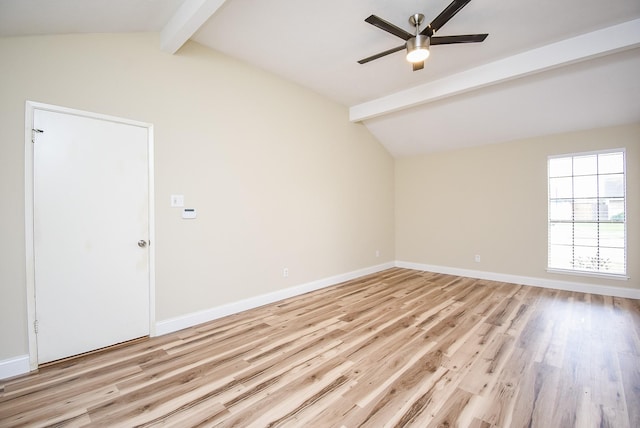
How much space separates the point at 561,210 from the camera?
457cm

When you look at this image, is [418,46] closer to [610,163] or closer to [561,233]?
[610,163]

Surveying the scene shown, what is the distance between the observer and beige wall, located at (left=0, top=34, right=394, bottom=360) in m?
2.17

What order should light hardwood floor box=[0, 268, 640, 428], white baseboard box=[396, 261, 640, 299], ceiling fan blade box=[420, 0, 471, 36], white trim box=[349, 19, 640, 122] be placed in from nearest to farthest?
light hardwood floor box=[0, 268, 640, 428]
ceiling fan blade box=[420, 0, 471, 36]
white trim box=[349, 19, 640, 122]
white baseboard box=[396, 261, 640, 299]

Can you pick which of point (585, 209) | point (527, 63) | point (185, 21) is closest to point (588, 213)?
point (585, 209)

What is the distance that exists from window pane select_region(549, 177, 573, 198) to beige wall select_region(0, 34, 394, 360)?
133 inches

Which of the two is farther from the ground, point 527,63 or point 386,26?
point 527,63

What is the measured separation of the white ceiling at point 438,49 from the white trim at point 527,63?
11 mm

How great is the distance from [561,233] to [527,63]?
117 inches

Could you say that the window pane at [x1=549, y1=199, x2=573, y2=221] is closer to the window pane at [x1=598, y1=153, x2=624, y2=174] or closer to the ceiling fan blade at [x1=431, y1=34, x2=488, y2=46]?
the window pane at [x1=598, y1=153, x2=624, y2=174]

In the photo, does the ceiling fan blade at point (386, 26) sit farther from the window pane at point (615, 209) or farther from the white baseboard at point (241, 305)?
the window pane at point (615, 209)

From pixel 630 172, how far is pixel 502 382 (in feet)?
13.6

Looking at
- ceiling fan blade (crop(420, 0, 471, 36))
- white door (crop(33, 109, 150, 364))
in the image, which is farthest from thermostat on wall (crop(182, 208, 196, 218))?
ceiling fan blade (crop(420, 0, 471, 36))

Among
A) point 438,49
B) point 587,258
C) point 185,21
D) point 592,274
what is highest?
point 438,49

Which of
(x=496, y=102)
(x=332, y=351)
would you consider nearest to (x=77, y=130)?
(x=332, y=351)
